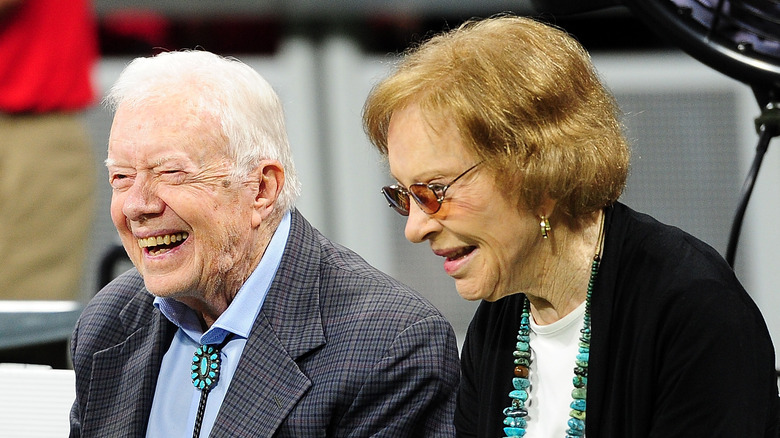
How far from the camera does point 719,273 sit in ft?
4.84

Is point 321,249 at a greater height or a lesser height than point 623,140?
lesser

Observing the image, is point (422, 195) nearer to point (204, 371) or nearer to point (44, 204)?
point (204, 371)

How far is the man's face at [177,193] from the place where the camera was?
1.63 meters

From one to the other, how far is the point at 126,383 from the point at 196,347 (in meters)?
0.13

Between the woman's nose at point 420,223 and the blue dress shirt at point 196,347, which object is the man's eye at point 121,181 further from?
the woman's nose at point 420,223

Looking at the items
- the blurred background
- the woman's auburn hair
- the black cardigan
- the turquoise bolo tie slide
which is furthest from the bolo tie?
the blurred background

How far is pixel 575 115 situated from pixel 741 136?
2748 millimetres

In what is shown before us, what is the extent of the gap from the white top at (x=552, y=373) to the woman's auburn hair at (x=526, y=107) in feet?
0.58

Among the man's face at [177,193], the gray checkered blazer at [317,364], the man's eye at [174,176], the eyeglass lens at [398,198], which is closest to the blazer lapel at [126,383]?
the gray checkered blazer at [317,364]

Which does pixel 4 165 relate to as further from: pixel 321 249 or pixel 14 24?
pixel 321 249

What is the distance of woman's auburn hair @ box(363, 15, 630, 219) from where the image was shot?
148 cm

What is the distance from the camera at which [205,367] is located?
1711mm

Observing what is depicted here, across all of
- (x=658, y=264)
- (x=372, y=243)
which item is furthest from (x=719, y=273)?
(x=372, y=243)

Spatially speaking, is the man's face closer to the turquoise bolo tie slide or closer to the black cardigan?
the turquoise bolo tie slide
